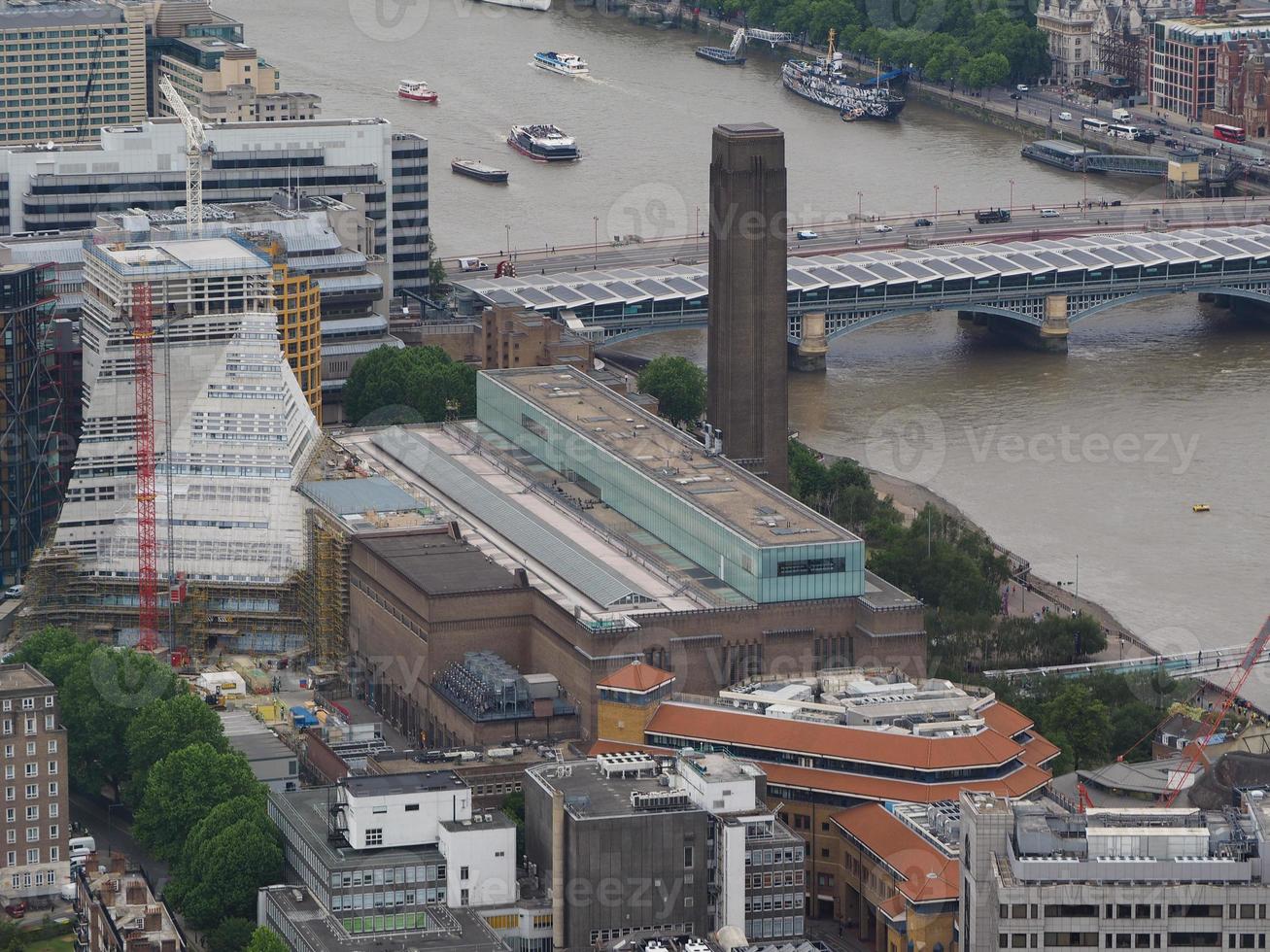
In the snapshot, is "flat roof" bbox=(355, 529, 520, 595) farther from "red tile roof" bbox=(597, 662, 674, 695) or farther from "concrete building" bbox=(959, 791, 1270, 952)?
"concrete building" bbox=(959, 791, 1270, 952)

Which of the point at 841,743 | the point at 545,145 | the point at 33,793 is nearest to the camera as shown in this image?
the point at 33,793

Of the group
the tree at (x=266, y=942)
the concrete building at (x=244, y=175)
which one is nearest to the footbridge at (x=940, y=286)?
the concrete building at (x=244, y=175)

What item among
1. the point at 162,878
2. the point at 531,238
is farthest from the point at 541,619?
the point at 531,238

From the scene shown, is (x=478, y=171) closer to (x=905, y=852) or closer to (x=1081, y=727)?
(x=1081, y=727)

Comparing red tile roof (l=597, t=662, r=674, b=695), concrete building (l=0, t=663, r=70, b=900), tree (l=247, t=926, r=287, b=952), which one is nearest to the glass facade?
red tile roof (l=597, t=662, r=674, b=695)

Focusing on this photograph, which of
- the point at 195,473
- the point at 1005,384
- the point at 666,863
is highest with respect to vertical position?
the point at 195,473

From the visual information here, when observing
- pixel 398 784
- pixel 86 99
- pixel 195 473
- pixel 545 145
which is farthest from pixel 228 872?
pixel 545 145

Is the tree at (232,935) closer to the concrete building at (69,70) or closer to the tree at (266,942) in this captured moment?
the tree at (266,942)
